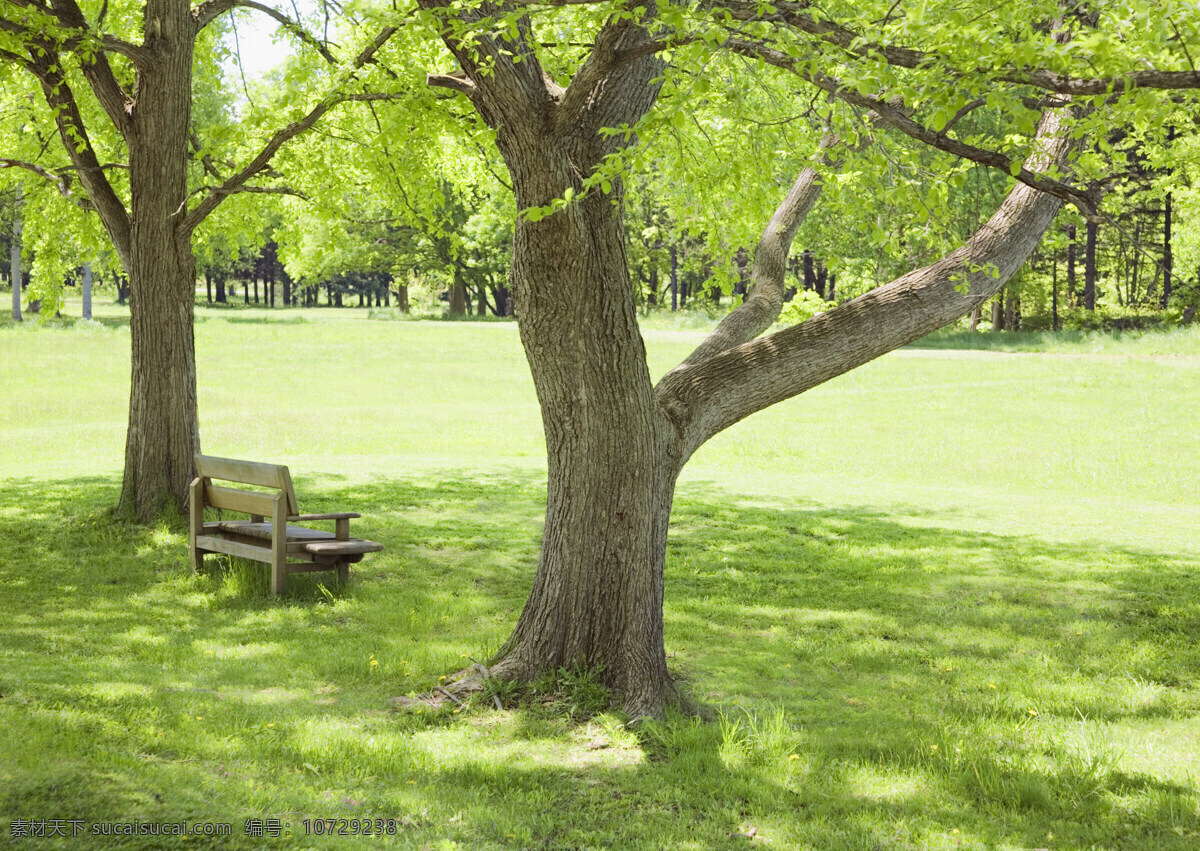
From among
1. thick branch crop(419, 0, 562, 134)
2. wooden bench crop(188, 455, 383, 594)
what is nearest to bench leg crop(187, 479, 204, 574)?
wooden bench crop(188, 455, 383, 594)

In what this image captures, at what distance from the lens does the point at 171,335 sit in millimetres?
10547

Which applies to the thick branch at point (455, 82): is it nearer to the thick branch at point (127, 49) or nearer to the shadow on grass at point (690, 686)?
the shadow on grass at point (690, 686)

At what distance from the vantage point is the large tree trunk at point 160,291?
10.4 m

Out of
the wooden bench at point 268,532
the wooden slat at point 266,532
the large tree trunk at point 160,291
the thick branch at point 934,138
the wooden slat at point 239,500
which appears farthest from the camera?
the large tree trunk at point 160,291

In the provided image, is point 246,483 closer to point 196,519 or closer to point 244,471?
point 244,471

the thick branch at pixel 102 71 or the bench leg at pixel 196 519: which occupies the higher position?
the thick branch at pixel 102 71

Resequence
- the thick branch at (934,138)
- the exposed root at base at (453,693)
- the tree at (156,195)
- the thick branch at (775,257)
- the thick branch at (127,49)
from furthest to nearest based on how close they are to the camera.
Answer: the tree at (156,195)
the thick branch at (127,49)
the thick branch at (775,257)
the exposed root at base at (453,693)
the thick branch at (934,138)

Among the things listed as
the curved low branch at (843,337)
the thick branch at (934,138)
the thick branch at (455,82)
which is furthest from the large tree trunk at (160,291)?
the thick branch at (934,138)

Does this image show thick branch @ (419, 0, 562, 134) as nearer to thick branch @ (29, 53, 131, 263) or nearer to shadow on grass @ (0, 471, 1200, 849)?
shadow on grass @ (0, 471, 1200, 849)

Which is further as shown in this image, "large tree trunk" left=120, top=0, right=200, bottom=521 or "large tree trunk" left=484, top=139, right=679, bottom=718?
"large tree trunk" left=120, top=0, right=200, bottom=521

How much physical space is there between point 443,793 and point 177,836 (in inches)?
44.8

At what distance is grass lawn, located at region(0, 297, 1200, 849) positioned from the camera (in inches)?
170

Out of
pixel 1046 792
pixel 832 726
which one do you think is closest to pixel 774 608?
pixel 832 726

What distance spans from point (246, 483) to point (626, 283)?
434cm
